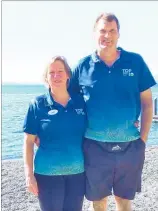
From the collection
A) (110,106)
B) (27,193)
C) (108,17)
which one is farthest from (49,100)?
(27,193)

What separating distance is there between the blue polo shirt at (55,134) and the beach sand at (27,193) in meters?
1.30

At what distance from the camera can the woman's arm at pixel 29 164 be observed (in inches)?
152

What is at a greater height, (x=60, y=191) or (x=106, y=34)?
(x=106, y=34)

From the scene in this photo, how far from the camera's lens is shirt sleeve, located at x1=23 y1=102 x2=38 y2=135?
152 inches

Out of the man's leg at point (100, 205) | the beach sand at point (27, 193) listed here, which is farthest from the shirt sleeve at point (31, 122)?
the beach sand at point (27, 193)

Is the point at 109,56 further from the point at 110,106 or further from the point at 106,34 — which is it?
the point at 110,106

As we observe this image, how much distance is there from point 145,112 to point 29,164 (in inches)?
55.0

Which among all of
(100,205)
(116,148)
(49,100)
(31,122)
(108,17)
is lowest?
(100,205)

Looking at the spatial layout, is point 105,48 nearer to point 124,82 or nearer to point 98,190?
point 124,82

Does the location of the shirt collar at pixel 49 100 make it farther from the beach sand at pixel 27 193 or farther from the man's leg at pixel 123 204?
the beach sand at pixel 27 193

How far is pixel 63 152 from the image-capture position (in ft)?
12.7

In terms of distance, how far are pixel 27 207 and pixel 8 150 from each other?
10603 mm

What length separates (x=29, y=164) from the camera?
392 cm

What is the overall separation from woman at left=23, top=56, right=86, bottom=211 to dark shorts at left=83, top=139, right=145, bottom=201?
0.48 feet
